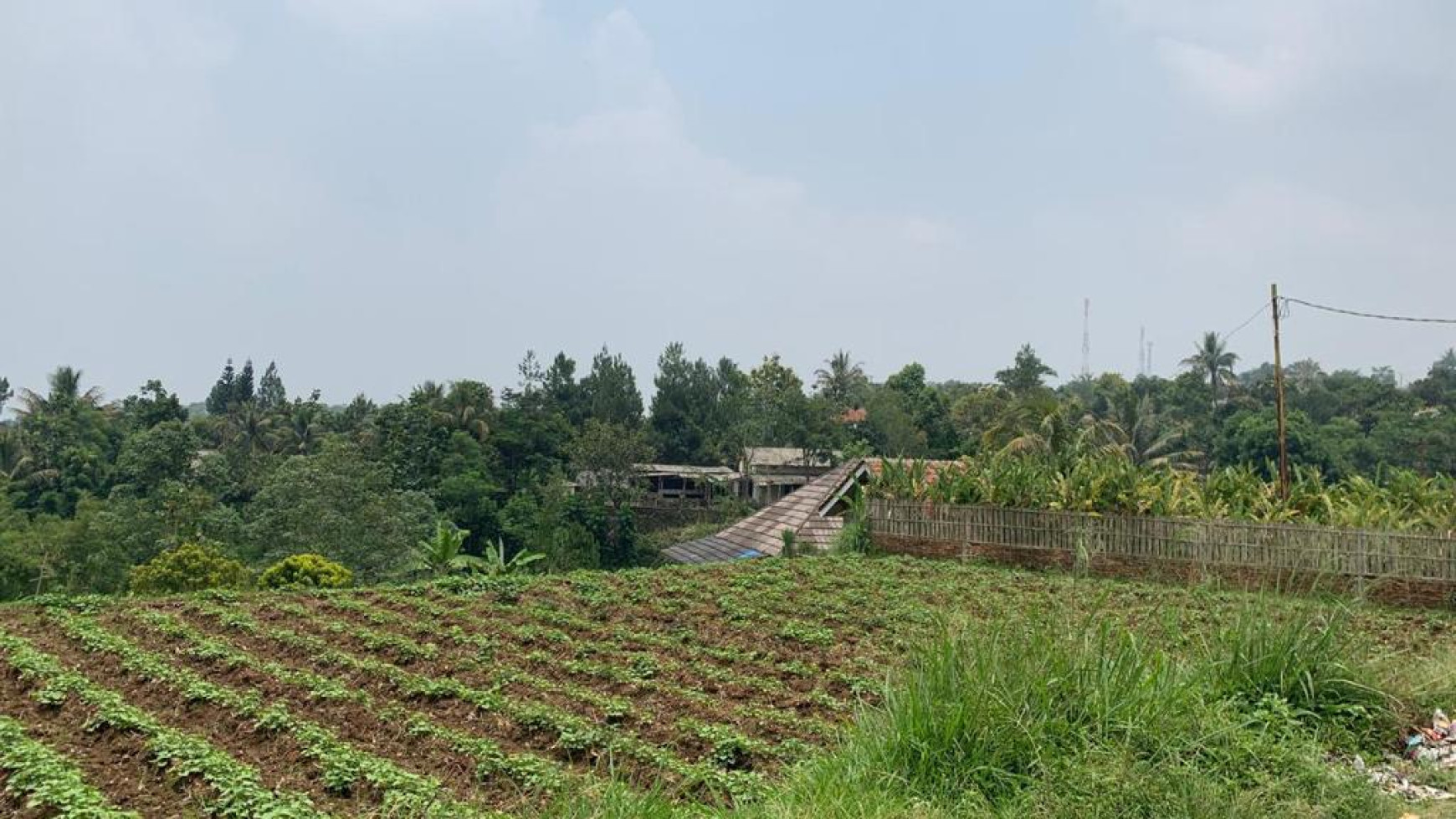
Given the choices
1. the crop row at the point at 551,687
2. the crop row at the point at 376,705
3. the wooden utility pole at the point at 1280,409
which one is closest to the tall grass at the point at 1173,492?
the wooden utility pole at the point at 1280,409

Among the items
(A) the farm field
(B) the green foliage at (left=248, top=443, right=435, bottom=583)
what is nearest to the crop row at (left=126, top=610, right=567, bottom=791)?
(A) the farm field

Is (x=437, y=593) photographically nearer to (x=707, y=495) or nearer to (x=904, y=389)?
(x=707, y=495)

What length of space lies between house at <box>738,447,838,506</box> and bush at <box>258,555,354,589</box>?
32439mm

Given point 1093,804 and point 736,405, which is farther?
point 736,405

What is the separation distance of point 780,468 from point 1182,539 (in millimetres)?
34607

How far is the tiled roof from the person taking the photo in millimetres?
21281

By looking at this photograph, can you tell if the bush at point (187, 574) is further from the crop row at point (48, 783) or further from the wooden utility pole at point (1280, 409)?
the wooden utility pole at point (1280, 409)

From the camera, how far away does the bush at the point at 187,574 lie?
58.6 feet

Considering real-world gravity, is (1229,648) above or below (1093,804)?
above

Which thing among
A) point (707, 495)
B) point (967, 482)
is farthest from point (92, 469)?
point (967, 482)

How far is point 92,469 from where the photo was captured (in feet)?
121

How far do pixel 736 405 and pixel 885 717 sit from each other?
4829 centimetres

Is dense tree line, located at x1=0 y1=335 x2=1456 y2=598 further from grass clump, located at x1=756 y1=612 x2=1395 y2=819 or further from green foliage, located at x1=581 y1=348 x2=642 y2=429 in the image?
grass clump, located at x1=756 y1=612 x2=1395 y2=819

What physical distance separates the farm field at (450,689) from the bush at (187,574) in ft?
26.8
